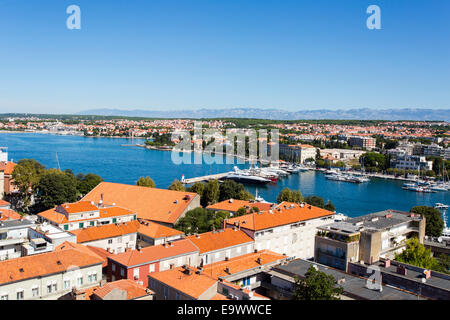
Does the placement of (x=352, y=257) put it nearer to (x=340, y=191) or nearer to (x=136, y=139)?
(x=340, y=191)

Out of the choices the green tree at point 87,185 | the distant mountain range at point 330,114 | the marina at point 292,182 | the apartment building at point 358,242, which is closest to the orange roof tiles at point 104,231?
the apartment building at point 358,242

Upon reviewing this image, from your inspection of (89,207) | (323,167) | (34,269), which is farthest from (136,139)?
(34,269)

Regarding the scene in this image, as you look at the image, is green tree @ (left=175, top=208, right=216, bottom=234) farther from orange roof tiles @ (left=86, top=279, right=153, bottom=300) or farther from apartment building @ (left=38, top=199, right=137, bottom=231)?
orange roof tiles @ (left=86, top=279, right=153, bottom=300)

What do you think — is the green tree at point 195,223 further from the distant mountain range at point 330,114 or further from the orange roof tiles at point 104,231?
the distant mountain range at point 330,114

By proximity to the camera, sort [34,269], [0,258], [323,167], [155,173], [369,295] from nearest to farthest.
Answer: [369,295] < [34,269] < [0,258] < [155,173] < [323,167]

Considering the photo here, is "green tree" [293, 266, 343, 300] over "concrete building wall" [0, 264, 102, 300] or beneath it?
over

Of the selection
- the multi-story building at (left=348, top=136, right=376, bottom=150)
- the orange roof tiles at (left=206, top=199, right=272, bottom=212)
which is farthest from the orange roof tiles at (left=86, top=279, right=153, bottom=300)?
the multi-story building at (left=348, top=136, right=376, bottom=150)
